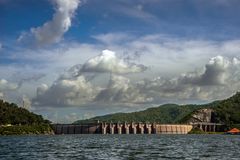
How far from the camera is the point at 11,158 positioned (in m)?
101

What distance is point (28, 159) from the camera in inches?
3819

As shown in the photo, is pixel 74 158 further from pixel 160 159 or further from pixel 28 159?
pixel 160 159

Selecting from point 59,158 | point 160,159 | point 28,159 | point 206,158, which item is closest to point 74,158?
point 59,158

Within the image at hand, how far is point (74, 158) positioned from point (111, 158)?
766cm

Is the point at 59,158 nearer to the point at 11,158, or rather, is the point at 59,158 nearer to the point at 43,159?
the point at 43,159

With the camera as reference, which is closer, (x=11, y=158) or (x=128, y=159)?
(x=128, y=159)

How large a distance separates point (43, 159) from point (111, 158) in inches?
549

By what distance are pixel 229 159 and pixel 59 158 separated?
113 feet

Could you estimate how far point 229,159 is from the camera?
301ft

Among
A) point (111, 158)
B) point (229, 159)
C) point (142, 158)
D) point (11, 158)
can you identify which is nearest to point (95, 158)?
point (111, 158)

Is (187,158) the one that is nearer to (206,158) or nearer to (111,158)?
(206,158)

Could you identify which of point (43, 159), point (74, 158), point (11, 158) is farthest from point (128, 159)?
point (11, 158)

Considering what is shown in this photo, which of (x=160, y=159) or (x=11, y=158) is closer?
(x=160, y=159)

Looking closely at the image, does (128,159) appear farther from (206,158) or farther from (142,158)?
(206,158)
